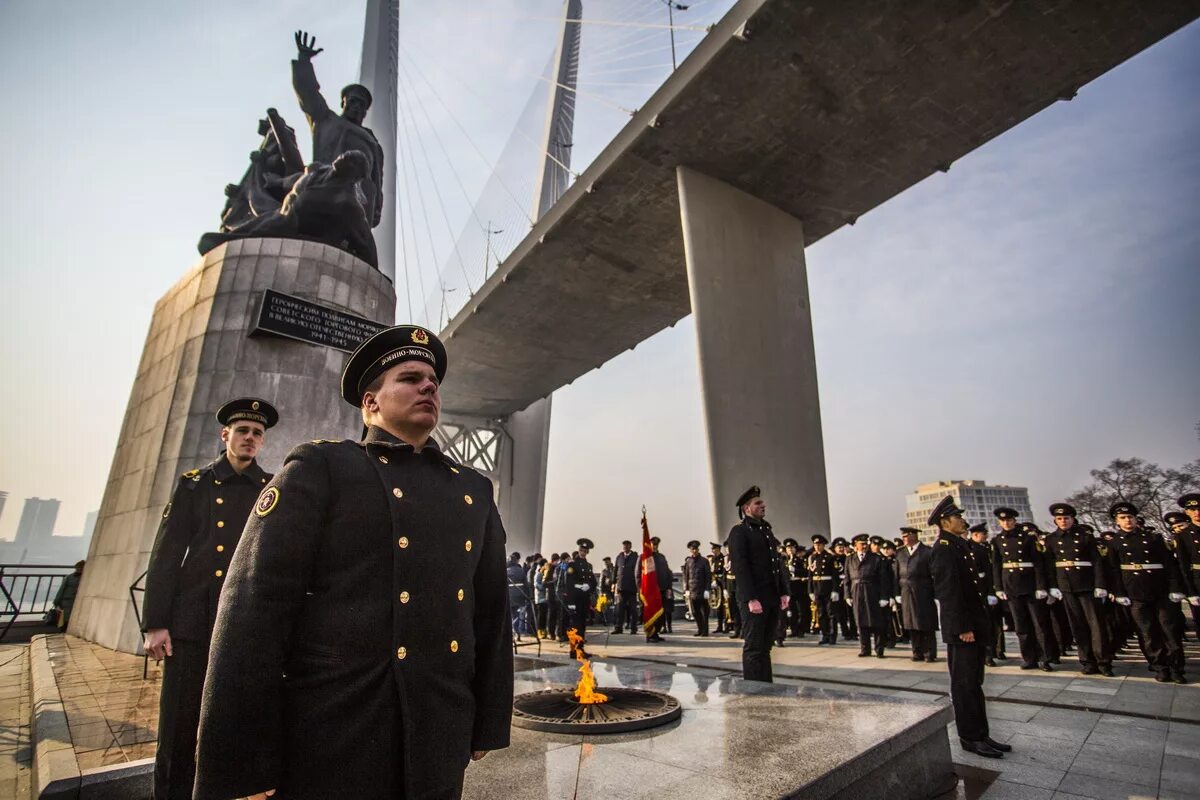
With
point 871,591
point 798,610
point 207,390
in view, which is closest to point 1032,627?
point 871,591

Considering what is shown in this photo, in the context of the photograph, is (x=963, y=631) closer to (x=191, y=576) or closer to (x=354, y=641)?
(x=354, y=641)

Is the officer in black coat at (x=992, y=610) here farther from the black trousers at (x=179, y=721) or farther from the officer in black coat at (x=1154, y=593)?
the black trousers at (x=179, y=721)

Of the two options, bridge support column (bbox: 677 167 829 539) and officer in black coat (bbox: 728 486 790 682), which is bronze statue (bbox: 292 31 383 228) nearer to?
bridge support column (bbox: 677 167 829 539)

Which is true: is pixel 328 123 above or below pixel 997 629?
above

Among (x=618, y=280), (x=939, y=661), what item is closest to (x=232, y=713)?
(x=939, y=661)

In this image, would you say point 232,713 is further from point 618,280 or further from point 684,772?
point 618,280

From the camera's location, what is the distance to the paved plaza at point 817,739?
2693 mm

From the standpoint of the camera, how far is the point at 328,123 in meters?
9.18

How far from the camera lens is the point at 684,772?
248cm

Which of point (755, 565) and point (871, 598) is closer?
point (755, 565)

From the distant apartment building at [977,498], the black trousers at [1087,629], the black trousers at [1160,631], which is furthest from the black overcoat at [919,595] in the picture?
the distant apartment building at [977,498]

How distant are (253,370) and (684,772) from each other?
21.2ft

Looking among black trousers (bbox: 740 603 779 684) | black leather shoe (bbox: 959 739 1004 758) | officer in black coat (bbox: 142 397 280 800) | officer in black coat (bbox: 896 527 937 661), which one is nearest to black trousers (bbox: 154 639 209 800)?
officer in black coat (bbox: 142 397 280 800)

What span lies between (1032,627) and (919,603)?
1.44 m
